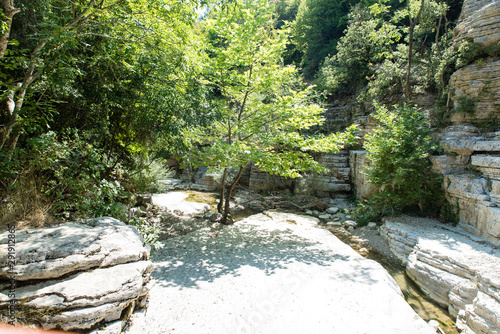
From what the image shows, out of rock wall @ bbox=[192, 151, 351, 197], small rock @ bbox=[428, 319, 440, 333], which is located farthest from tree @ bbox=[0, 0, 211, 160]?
rock wall @ bbox=[192, 151, 351, 197]

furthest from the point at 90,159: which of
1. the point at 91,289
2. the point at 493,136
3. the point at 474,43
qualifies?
the point at 474,43

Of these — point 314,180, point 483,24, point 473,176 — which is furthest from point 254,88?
point 483,24

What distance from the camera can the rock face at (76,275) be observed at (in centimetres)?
212

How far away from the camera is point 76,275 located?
2529mm

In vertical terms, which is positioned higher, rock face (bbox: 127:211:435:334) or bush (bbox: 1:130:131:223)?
bush (bbox: 1:130:131:223)

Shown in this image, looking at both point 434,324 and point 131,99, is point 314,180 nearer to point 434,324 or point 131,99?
point 434,324

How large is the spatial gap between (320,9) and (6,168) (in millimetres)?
22952

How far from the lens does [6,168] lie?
305 centimetres

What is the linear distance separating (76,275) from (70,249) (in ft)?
0.95

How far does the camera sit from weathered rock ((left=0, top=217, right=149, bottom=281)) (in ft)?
7.70

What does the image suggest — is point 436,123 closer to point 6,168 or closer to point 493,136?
point 493,136

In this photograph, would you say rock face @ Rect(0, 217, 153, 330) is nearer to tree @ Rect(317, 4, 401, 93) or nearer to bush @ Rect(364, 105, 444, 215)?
bush @ Rect(364, 105, 444, 215)

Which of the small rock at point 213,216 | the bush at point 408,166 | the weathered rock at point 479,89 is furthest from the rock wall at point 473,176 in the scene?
the small rock at point 213,216

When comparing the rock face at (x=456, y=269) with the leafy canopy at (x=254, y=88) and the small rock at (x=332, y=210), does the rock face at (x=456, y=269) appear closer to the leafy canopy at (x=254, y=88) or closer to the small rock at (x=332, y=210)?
the leafy canopy at (x=254, y=88)
